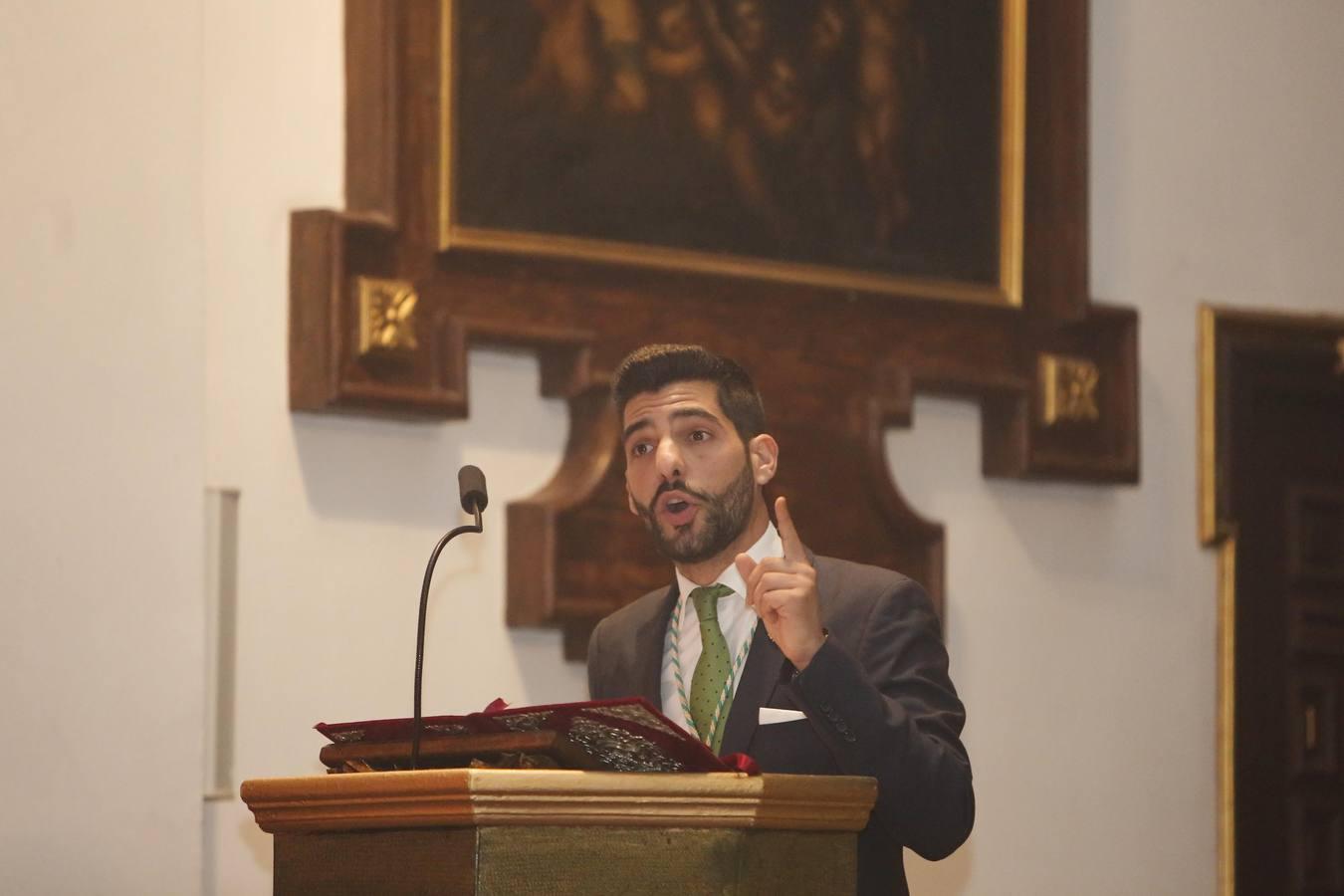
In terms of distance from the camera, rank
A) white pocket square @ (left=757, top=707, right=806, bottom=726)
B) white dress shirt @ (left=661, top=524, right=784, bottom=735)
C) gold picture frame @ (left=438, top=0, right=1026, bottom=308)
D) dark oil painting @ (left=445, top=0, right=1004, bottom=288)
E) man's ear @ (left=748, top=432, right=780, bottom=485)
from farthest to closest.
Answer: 1. dark oil painting @ (left=445, top=0, right=1004, bottom=288)
2. gold picture frame @ (left=438, top=0, right=1026, bottom=308)
3. man's ear @ (left=748, top=432, right=780, bottom=485)
4. white dress shirt @ (left=661, top=524, right=784, bottom=735)
5. white pocket square @ (left=757, top=707, right=806, bottom=726)

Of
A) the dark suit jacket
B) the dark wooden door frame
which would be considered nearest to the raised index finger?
the dark suit jacket

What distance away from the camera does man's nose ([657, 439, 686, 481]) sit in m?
4.20

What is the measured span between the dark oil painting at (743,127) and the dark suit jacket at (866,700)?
171 centimetres

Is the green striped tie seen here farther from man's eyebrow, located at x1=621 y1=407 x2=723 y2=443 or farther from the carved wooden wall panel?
the carved wooden wall panel

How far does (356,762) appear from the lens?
3443 millimetres

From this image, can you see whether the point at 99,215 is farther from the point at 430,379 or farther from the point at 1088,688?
the point at 1088,688

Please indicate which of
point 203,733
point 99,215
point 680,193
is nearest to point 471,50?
point 680,193

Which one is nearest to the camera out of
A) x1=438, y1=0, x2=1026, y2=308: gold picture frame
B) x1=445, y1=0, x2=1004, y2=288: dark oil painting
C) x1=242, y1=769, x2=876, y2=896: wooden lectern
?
x1=242, y1=769, x2=876, y2=896: wooden lectern

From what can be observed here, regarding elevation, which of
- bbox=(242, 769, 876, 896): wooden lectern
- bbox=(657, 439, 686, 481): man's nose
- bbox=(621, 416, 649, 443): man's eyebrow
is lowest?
bbox=(242, 769, 876, 896): wooden lectern

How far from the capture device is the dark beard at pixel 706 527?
4.21 meters

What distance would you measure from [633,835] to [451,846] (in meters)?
0.26

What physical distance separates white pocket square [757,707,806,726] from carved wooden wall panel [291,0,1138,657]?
1.72 meters

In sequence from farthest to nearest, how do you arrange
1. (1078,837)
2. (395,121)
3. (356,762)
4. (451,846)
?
(1078,837), (395,121), (356,762), (451,846)

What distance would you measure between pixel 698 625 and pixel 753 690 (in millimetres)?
324
